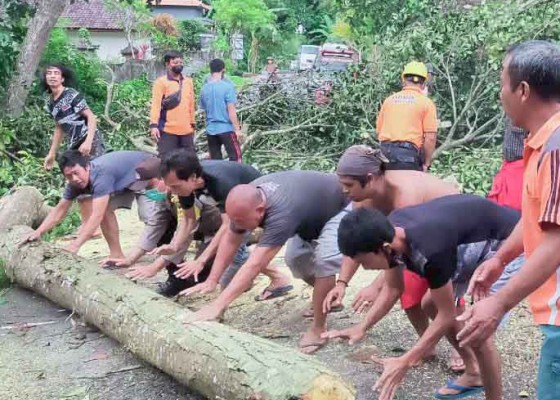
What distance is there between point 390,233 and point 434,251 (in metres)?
0.22

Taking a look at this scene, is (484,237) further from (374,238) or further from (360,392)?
(360,392)

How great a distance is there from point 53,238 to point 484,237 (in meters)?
5.05

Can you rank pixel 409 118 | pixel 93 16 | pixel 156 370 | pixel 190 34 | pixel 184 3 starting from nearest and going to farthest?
pixel 156 370
pixel 409 118
pixel 190 34
pixel 93 16
pixel 184 3

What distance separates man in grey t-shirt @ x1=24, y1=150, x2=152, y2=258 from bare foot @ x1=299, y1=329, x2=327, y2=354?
1.94 meters

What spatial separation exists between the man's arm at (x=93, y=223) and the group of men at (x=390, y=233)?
1cm

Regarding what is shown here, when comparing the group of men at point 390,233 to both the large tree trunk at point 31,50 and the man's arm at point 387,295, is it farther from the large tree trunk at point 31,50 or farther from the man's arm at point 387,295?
the large tree trunk at point 31,50

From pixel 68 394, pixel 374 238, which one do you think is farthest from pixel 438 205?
pixel 68 394

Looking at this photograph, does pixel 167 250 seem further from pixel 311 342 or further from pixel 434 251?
pixel 434 251

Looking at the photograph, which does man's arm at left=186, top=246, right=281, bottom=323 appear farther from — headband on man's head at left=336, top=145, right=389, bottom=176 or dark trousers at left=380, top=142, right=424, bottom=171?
dark trousers at left=380, top=142, right=424, bottom=171

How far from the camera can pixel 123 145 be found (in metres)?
10.5

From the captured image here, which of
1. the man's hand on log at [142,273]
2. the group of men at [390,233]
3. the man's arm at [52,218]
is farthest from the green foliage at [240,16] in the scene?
the man's hand on log at [142,273]

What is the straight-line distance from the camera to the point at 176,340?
3.62 meters

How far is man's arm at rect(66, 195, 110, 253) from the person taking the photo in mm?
5302

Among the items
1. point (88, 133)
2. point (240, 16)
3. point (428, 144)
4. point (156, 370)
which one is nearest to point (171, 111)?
point (88, 133)
